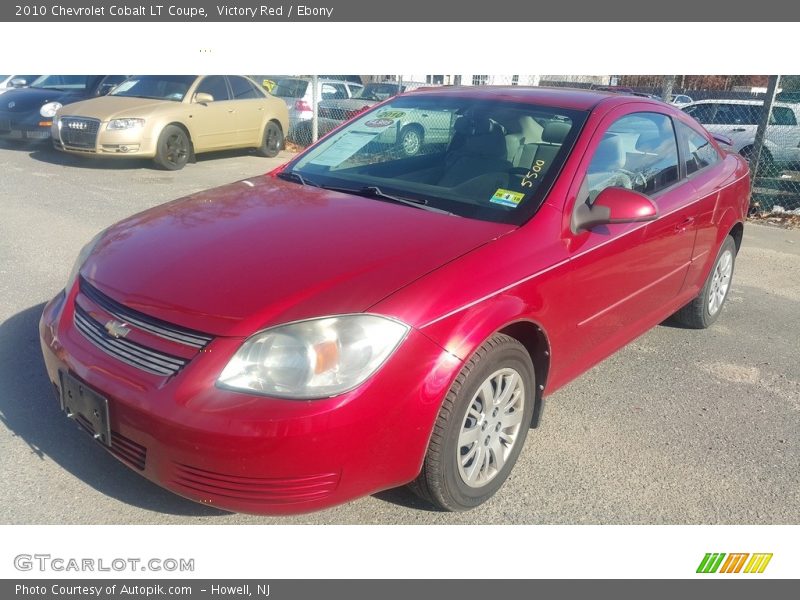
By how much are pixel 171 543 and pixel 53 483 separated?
666 mm

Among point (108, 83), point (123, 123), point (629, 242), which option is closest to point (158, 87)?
point (123, 123)

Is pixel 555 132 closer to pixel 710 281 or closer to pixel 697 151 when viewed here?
pixel 697 151

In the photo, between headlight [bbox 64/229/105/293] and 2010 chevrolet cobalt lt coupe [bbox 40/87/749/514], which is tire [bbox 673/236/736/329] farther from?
headlight [bbox 64/229/105/293]

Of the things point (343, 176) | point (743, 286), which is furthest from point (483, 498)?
point (743, 286)

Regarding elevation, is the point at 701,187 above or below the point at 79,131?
above

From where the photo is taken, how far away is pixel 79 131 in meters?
10.3

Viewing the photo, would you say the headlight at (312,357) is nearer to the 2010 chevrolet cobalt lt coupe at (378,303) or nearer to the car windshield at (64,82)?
the 2010 chevrolet cobalt lt coupe at (378,303)

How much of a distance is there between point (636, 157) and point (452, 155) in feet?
3.49

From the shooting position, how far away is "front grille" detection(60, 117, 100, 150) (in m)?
10.2

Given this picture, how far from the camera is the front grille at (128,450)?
244cm

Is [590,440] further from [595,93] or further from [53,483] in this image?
[53,483]

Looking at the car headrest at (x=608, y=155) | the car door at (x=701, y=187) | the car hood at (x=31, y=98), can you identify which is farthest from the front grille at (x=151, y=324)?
the car hood at (x=31, y=98)

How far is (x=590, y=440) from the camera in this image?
347 centimetres

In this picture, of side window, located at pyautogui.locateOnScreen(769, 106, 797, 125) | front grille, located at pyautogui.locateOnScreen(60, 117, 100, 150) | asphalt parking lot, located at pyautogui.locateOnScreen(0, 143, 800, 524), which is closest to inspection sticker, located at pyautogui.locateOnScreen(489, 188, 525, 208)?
asphalt parking lot, located at pyautogui.locateOnScreen(0, 143, 800, 524)
